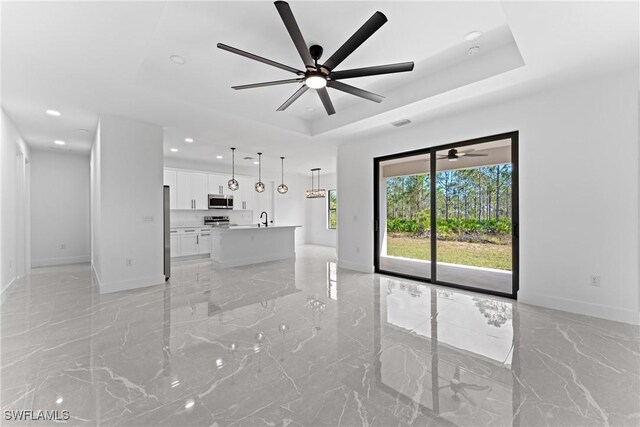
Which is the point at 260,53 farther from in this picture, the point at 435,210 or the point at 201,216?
the point at 201,216

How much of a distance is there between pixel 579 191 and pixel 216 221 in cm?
802

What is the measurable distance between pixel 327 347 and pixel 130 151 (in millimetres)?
4302

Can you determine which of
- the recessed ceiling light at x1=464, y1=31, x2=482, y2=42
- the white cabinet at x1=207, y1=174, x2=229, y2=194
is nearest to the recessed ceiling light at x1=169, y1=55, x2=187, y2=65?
the recessed ceiling light at x1=464, y1=31, x2=482, y2=42

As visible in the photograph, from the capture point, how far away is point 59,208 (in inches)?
259

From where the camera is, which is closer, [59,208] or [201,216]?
[59,208]

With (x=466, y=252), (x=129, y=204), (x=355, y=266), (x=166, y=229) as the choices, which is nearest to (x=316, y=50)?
(x=129, y=204)

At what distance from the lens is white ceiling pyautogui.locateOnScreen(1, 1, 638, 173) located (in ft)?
7.13

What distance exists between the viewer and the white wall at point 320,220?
33.6 ft

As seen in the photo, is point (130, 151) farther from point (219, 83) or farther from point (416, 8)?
point (416, 8)

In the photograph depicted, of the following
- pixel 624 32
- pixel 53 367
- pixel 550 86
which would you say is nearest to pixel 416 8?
pixel 624 32

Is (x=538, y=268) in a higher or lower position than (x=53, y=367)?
higher

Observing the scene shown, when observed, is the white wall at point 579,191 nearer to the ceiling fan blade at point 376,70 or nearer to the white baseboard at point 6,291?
the ceiling fan blade at point 376,70

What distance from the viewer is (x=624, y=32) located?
90.3 inches

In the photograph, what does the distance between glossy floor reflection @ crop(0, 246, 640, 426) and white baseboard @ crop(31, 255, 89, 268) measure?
3425mm
